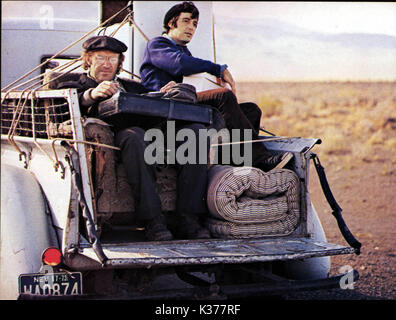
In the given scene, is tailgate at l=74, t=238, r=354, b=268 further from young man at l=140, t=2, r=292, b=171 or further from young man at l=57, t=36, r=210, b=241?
young man at l=140, t=2, r=292, b=171

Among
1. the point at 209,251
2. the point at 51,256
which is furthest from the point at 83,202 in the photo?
the point at 209,251

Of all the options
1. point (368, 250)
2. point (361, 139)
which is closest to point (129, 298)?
point (368, 250)

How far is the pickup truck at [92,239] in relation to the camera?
3.64 m

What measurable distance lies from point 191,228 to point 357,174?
8.60m

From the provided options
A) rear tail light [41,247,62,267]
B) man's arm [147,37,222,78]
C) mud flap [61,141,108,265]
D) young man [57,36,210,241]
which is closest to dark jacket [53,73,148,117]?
young man [57,36,210,241]

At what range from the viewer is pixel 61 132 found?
4.10 meters

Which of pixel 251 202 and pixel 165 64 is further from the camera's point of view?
pixel 165 64

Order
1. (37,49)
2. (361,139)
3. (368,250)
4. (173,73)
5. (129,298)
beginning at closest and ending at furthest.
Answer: (129,298) < (173,73) < (37,49) < (368,250) < (361,139)

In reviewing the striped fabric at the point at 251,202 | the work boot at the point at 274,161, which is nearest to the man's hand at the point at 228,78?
the work boot at the point at 274,161

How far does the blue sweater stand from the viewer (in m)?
5.12

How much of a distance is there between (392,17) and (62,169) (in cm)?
368

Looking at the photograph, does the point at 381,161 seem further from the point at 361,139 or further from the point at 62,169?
the point at 62,169

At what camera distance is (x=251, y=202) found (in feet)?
14.2

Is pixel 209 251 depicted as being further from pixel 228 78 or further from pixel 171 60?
pixel 228 78
